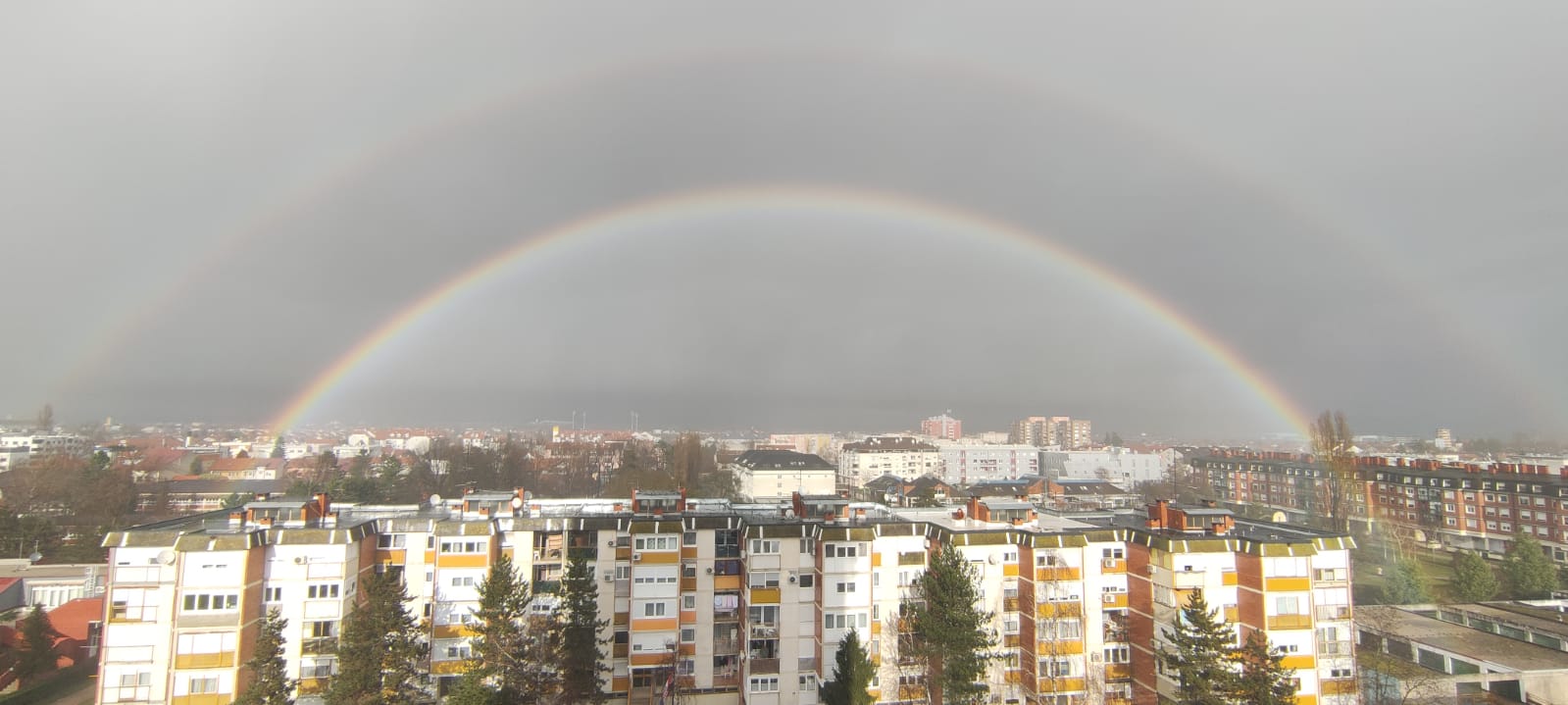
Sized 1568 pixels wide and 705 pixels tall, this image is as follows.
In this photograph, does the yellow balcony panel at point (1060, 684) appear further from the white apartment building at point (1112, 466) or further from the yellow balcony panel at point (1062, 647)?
the white apartment building at point (1112, 466)

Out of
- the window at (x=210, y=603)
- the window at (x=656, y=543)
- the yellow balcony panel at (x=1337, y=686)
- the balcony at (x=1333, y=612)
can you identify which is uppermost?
the window at (x=656, y=543)

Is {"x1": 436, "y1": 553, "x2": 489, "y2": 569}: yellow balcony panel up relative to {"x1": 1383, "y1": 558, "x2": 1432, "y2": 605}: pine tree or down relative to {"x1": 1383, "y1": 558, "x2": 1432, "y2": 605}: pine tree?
up

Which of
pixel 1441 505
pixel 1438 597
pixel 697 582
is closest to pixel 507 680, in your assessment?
pixel 697 582

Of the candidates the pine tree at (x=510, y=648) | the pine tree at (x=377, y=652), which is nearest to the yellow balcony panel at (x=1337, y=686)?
the pine tree at (x=510, y=648)

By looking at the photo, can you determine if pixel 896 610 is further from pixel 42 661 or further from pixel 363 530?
pixel 42 661

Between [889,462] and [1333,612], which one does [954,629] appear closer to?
[1333,612]

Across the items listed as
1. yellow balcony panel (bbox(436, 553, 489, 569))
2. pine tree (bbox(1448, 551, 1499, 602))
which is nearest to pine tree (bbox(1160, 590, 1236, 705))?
yellow balcony panel (bbox(436, 553, 489, 569))

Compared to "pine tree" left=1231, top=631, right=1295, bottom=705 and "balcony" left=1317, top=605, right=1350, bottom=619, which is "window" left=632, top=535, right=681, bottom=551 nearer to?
"pine tree" left=1231, top=631, right=1295, bottom=705

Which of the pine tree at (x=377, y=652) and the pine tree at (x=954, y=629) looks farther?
the pine tree at (x=954, y=629)

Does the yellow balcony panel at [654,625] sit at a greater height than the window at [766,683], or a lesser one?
greater
